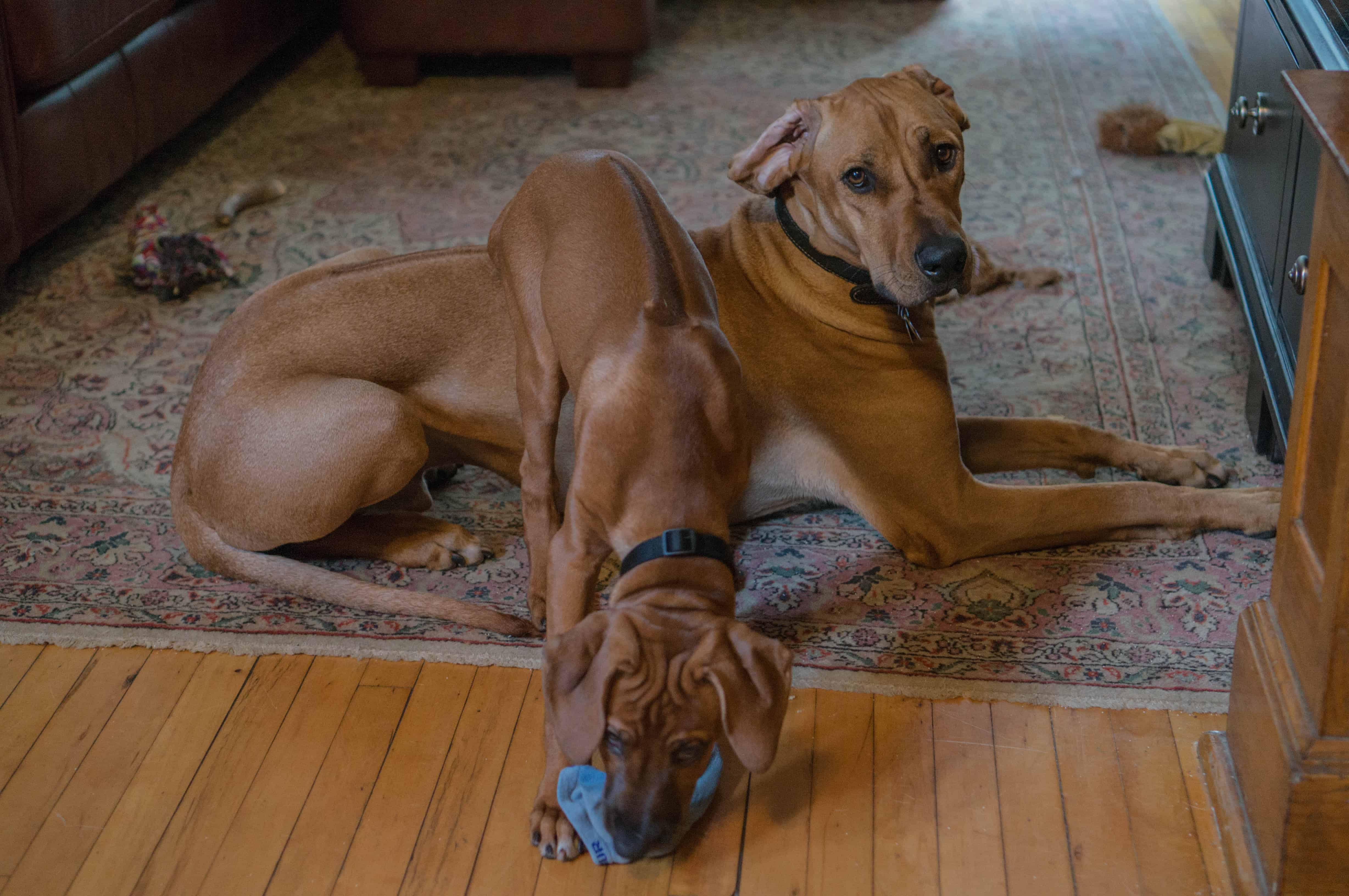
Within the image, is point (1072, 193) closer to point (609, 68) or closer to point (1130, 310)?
point (1130, 310)

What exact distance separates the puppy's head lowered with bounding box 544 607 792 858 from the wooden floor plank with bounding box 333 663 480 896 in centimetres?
44

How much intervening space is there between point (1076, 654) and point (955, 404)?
93 centimetres

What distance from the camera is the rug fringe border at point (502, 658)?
205 cm

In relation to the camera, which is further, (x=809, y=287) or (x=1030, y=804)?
(x=809, y=287)

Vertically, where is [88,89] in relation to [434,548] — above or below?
above

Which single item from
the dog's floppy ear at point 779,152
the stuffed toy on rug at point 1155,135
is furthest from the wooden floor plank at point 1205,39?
the dog's floppy ear at point 779,152

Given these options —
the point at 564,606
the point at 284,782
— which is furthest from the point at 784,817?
the point at 284,782

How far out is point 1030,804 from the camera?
74.1 inches

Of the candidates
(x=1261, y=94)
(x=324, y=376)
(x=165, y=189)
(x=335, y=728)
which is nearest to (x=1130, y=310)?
(x=1261, y=94)

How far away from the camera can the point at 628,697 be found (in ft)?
5.17

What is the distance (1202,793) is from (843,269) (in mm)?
1112

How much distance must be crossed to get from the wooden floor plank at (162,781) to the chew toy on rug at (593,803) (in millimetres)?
666

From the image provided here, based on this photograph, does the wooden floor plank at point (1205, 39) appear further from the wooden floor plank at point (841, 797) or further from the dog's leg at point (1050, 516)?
the wooden floor plank at point (841, 797)

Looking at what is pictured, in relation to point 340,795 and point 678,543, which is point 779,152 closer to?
point 678,543
